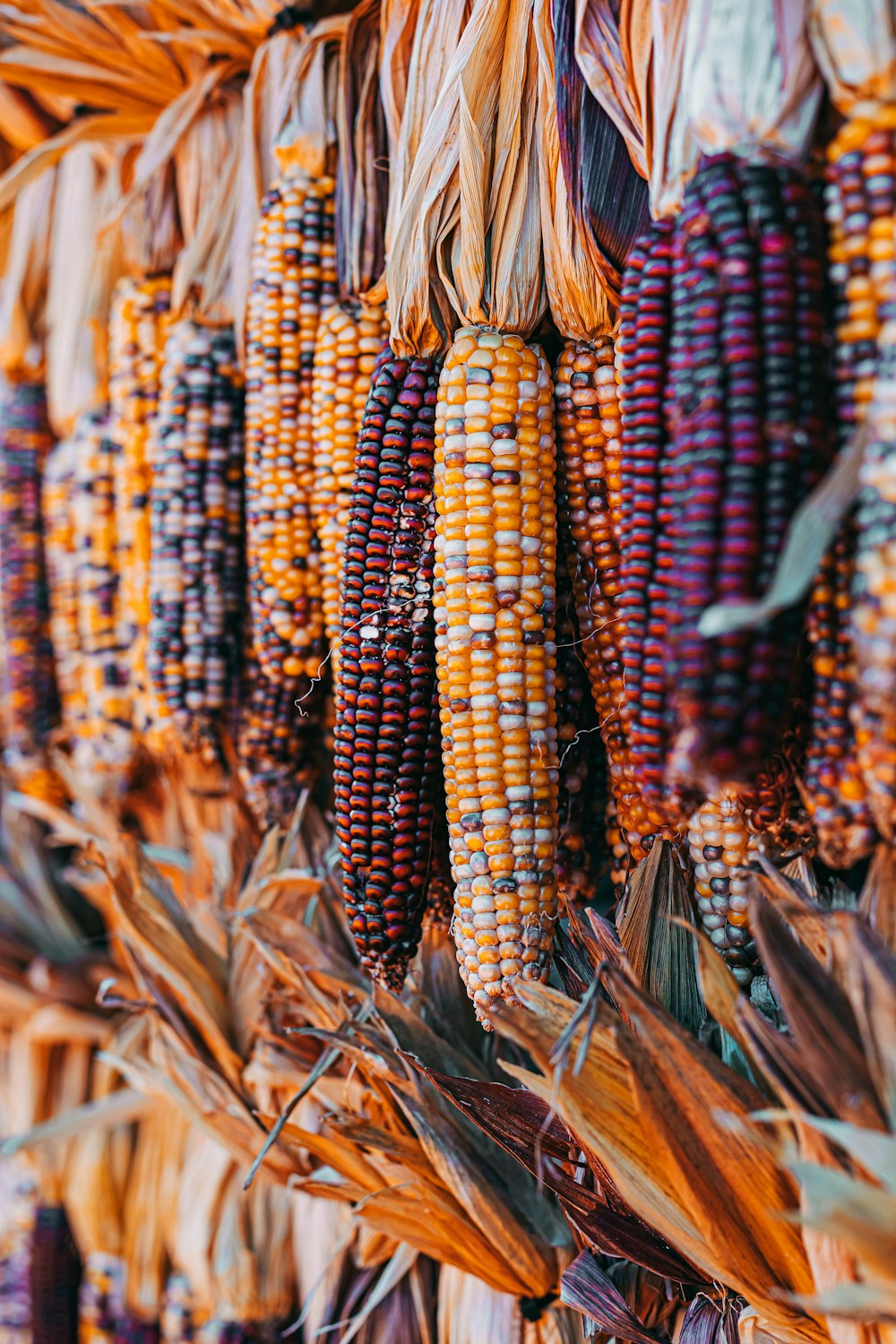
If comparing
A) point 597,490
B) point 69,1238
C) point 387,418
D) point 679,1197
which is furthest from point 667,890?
point 69,1238

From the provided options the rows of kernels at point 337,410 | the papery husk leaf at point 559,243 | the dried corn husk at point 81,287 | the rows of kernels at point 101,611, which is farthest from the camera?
the dried corn husk at point 81,287

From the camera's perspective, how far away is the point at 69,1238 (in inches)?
128

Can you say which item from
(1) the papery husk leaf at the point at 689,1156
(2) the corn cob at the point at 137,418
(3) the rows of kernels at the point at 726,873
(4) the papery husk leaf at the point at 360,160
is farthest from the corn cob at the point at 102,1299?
(4) the papery husk leaf at the point at 360,160

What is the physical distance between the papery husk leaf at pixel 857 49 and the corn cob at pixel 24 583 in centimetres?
261

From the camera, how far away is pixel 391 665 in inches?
70.0

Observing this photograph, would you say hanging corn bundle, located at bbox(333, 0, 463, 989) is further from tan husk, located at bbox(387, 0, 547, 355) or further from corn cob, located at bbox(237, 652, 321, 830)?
corn cob, located at bbox(237, 652, 321, 830)

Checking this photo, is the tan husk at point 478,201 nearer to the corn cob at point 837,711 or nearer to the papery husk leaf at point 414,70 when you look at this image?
the papery husk leaf at point 414,70

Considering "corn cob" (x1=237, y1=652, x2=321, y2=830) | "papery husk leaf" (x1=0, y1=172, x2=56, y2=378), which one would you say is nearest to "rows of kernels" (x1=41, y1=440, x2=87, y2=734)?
"papery husk leaf" (x1=0, y1=172, x2=56, y2=378)

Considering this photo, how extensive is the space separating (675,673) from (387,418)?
833 millimetres

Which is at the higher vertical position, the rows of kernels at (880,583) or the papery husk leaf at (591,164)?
the papery husk leaf at (591,164)

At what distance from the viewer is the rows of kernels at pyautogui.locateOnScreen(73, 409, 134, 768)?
2.83m

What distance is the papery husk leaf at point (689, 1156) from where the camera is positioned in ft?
4.74

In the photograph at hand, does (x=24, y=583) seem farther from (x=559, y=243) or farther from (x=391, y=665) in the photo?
(x=559, y=243)

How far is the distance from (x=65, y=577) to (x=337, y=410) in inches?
50.9
